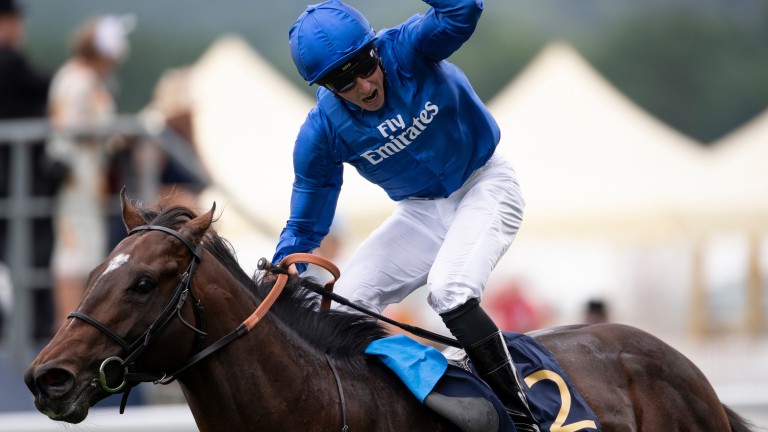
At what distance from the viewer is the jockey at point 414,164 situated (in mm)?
4410

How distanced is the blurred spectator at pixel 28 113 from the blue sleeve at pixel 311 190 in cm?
330

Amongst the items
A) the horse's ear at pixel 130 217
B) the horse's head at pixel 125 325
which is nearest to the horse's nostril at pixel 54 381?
the horse's head at pixel 125 325

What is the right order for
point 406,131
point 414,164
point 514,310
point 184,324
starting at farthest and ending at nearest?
1. point 514,310
2. point 414,164
3. point 406,131
4. point 184,324

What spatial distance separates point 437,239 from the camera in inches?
194

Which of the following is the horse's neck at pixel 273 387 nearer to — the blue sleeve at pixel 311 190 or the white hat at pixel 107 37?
the blue sleeve at pixel 311 190

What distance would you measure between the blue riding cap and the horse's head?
715 millimetres

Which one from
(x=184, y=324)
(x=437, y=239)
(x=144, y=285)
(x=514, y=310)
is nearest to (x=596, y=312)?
(x=514, y=310)

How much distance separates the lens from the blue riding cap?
14.3ft

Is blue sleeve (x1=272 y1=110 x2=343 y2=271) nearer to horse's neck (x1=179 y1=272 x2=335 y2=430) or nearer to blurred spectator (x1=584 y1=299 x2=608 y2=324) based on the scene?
horse's neck (x1=179 y1=272 x2=335 y2=430)

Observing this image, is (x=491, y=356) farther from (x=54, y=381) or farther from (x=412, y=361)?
(x=54, y=381)

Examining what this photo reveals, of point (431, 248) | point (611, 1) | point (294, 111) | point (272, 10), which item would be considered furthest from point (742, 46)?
point (431, 248)

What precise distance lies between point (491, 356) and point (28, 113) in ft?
15.8

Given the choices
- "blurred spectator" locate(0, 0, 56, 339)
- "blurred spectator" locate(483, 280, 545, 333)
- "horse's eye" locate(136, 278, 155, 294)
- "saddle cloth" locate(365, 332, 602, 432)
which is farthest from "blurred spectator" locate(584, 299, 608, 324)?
"horse's eye" locate(136, 278, 155, 294)

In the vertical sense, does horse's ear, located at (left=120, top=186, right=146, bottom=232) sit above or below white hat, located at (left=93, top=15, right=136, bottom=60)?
above
